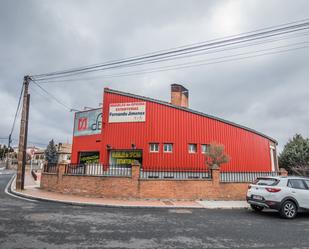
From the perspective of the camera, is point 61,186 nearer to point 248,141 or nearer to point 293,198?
point 293,198

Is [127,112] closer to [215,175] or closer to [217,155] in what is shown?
[217,155]

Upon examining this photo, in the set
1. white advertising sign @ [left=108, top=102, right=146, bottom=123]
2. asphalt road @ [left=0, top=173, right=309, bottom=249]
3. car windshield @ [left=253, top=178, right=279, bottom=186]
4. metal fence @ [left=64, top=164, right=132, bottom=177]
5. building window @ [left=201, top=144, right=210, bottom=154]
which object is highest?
white advertising sign @ [left=108, top=102, right=146, bottom=123]

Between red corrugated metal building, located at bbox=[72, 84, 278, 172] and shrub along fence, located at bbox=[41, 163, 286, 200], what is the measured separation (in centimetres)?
650

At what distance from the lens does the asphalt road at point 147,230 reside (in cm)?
589

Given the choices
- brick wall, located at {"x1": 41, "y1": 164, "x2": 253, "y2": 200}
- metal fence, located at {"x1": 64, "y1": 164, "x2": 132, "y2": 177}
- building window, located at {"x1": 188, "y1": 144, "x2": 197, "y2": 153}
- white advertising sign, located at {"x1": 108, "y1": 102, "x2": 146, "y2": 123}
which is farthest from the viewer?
white advertising sign, located at {"x1": 108, "y1": 102, "x2": 146, "y2": 123}

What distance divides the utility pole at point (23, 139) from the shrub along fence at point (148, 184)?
145 inches

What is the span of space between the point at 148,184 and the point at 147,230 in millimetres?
6215

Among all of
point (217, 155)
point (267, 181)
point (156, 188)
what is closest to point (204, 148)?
point (217, 155)

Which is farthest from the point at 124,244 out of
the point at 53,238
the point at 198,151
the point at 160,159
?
the point at 198,151

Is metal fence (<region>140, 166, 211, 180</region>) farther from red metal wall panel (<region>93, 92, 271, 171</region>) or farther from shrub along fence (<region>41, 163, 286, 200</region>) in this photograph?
red metal wall panel (<region>93, 92, 271, 171</region>)

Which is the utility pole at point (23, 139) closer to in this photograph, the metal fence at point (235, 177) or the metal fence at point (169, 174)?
the metal fence at point (169, 174)

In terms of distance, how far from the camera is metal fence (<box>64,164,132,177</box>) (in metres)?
13.8

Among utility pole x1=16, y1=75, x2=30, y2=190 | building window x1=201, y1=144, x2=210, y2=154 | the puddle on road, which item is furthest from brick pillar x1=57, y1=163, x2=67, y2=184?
building window x1=201, y1=144, x2=210, y2=154

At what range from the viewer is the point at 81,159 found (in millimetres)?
25875
